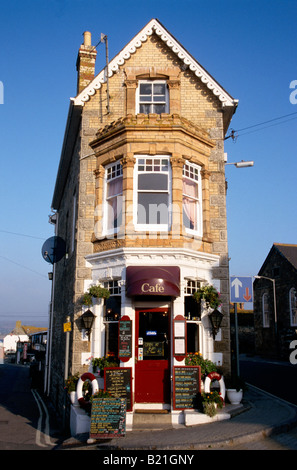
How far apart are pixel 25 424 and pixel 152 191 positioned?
792cm

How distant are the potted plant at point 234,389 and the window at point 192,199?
13.9 ft

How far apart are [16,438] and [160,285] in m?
5.34

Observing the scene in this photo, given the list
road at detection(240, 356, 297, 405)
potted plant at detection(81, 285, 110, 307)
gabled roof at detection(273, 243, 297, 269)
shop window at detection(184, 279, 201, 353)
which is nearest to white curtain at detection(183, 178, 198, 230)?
shop window at detection(184, 279, 201, 353)

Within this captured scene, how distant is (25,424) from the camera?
42.4 ft

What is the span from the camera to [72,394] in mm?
11141

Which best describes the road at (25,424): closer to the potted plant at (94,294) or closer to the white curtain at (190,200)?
the potted plant at (94,294)

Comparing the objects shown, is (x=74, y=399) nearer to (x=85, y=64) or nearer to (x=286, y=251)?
(x=85, y=64)

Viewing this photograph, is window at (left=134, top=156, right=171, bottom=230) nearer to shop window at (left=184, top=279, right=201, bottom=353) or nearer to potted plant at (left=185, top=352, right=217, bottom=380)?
shop window at (left=184, top=279, right=201, bottom=353)

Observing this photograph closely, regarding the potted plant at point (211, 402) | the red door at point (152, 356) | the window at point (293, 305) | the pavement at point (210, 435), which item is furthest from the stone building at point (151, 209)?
the window at point (293, 305)

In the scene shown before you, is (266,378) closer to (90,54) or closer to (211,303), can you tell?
(211,303)

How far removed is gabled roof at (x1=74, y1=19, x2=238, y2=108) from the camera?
539 inches

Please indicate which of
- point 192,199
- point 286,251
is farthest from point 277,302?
point 192,199

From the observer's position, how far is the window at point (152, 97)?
13430mm
